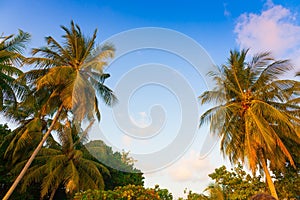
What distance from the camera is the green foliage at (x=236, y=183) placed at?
1447 centimetres

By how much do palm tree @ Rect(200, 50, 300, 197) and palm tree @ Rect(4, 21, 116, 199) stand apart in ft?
19.6

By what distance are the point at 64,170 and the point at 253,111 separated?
461 inches

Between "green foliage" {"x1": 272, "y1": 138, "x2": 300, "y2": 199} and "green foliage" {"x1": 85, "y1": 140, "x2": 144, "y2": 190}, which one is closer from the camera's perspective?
"green foliage" {"x1": 272, "y1": 138, "x2": 300, "y2": 199}

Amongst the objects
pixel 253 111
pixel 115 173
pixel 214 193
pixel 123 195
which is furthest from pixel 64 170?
pixel 253 111

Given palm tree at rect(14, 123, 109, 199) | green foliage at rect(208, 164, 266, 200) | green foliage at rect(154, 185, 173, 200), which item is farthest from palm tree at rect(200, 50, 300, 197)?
palm tree at rect(14, 123, 109, 199)

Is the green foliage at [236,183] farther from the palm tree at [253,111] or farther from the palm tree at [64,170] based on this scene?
the palm tree at [64,170]

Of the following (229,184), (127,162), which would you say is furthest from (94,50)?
(127,162)

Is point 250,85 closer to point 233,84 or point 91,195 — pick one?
point 233,84

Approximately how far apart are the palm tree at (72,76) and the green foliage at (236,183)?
723 centimetres

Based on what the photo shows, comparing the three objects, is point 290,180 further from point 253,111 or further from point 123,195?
point 123,195

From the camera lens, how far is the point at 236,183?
15102 millimetres

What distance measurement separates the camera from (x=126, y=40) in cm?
985

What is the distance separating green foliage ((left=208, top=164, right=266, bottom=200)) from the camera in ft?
47.5

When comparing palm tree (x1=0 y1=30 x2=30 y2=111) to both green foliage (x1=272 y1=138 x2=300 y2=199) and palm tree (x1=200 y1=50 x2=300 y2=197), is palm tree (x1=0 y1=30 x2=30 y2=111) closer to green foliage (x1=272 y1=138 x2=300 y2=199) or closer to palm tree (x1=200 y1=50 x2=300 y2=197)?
palm tree (x1=200 y1=50 x2=300 y2=197)
